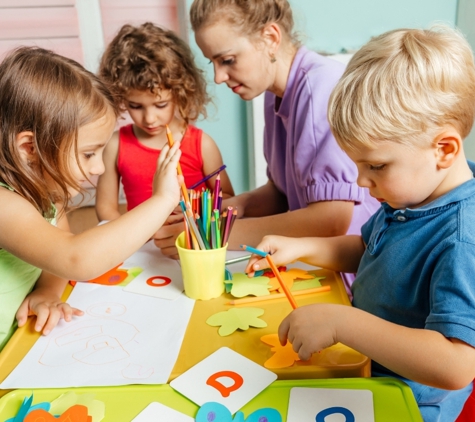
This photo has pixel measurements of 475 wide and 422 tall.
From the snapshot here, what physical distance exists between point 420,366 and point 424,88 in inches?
12.1

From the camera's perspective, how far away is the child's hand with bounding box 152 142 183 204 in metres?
0.74

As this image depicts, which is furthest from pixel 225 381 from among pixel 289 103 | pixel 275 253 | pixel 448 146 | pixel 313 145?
pixel 289 103

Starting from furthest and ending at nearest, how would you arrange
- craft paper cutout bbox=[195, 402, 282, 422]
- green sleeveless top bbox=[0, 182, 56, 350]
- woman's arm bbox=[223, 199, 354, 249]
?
1. woman's arm bbox=[223, 199, 354, 249]
2. green sleeveless top bbox=[0, 182, 56, 350]
3. craft paper cutout bbox=[195, 402, 282, 422]

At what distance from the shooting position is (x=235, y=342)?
0.60 m

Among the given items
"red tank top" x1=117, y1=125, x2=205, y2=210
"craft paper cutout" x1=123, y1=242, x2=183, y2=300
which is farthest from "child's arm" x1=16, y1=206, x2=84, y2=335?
"red tank top" x1=117, y1=125, x2=205, y2=210

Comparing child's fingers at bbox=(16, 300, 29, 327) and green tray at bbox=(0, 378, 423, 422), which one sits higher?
green tray at bbox=(0, 378, 423, 422)

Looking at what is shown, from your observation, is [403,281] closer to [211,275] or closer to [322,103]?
[211,275]

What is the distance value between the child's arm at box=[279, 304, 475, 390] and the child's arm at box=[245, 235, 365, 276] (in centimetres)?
18

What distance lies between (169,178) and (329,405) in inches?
16.0

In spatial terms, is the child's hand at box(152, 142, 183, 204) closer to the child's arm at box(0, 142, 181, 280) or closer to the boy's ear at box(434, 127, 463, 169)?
the child's arm at box(0, 142, 181, 280)

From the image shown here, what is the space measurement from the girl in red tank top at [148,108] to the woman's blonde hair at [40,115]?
419 mm

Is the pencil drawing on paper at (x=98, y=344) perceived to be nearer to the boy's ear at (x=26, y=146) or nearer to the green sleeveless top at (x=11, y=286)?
the green sleeveless top at (x=11, y=286)

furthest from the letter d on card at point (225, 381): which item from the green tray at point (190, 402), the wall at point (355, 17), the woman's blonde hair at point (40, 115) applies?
the wall at point (355, 17)

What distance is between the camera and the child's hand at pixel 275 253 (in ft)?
2.44
